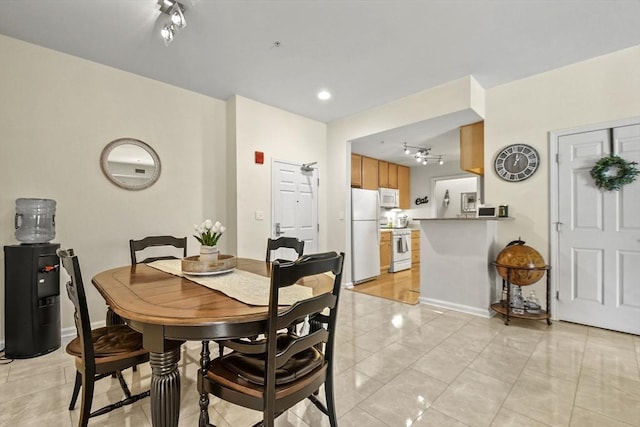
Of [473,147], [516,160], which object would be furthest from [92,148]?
[516,160]

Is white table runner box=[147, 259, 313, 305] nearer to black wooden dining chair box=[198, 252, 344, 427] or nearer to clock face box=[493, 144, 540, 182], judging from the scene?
black wooden dining chair box=[198, 252, 344, 427]

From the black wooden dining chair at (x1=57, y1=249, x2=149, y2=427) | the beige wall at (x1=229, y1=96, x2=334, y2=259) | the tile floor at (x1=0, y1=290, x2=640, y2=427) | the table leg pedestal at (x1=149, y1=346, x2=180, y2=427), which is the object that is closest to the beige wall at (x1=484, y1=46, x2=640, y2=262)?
the tile floor at (x1=0, y1=290, x2=640, y2=427)

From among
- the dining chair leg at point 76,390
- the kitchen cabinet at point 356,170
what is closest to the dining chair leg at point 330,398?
the dining chair leg at point 76,390

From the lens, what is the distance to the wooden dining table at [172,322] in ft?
3.69

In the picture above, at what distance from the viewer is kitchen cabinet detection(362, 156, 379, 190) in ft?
18.9

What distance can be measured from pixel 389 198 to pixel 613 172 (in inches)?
153

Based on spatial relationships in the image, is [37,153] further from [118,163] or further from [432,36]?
Result: [432,36]

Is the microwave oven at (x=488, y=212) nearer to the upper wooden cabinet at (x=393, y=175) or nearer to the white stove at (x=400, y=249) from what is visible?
the white stove at (x=400, y=249)

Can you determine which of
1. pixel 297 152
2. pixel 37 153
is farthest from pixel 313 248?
pixel 37 153

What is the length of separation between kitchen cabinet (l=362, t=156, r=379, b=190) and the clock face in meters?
2.49

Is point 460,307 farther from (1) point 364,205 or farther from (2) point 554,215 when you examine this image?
(1) point 364,205

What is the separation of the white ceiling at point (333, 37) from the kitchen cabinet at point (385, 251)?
9.91 feet

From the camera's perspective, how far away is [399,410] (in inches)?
68.9

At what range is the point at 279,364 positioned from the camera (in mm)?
1183
